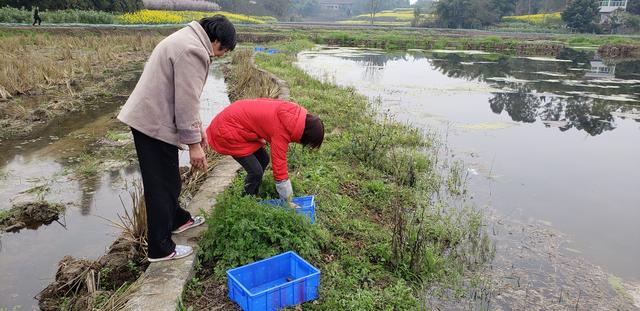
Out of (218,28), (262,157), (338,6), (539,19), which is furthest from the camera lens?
(338,6)

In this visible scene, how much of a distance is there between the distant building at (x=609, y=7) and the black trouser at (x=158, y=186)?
180 feet

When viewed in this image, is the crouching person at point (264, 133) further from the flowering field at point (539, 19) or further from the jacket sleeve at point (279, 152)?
the flowering field at point (539, 19)

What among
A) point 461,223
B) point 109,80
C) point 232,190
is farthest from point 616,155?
point 109,80

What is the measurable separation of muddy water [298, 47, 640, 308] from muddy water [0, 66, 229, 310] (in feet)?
12.6

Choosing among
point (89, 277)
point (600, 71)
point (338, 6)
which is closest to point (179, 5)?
point (600, 71)

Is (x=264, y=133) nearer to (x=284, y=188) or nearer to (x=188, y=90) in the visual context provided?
(x=284, y=188)

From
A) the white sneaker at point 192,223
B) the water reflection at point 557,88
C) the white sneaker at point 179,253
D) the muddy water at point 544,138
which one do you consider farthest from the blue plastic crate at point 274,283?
the water reflection at point 557,88

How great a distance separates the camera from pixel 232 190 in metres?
4.03

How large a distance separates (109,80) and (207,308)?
1033 cm

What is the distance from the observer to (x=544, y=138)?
26.2 ft

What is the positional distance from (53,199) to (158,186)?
7.59 ft

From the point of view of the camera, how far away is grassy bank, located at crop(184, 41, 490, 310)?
9.82 feet

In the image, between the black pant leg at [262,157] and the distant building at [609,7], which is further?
the distant building at [609,7]

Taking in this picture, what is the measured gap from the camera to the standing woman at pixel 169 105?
2.53 meters
